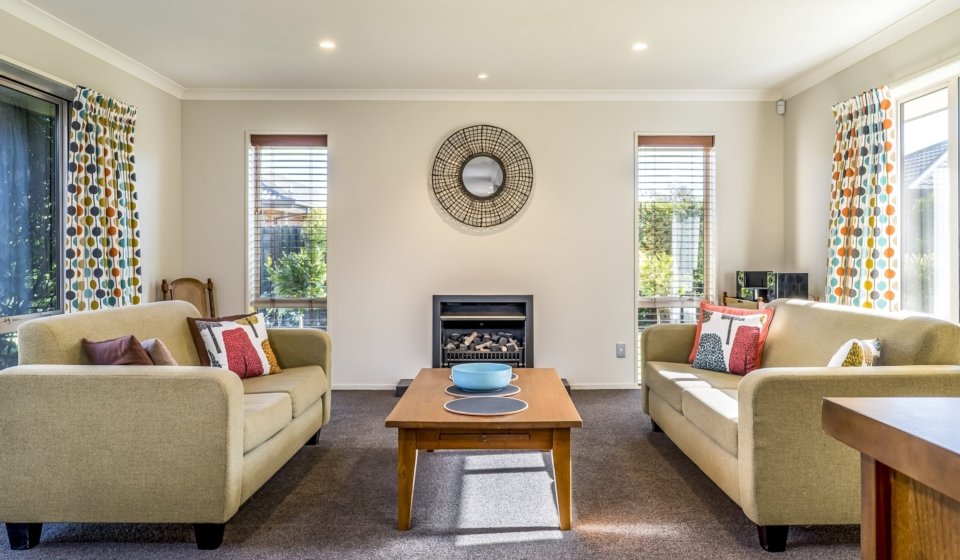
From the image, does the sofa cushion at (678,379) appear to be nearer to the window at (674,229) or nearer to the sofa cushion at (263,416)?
the window at (674,229)

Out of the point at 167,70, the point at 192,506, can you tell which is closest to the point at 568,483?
the point at 192,506

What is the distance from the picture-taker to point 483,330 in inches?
181

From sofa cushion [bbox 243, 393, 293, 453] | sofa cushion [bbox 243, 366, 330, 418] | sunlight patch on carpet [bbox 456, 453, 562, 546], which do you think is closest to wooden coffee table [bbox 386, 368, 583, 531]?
sunlight patch on carpet [bbox 456, 453, 562, 546]

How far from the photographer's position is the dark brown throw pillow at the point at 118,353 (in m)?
A: 2.14

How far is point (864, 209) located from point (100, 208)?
194 inches

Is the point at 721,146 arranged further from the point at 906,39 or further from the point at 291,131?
the point at 291,131

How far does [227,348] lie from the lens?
292 cm

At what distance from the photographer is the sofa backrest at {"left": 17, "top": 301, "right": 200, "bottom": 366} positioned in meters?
2.13

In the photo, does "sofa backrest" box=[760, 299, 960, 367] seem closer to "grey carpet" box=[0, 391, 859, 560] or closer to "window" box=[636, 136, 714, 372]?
"grey carpet" box=[0, 391, 859, 560]

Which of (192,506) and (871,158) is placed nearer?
(192,506)

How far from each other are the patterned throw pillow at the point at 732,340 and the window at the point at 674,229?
140cm

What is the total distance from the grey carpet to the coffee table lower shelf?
0.12 meters

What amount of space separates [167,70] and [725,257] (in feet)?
15.4

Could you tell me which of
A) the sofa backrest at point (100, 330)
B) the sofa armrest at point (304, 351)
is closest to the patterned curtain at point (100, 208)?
the sofa backrest at point (100, 330)
